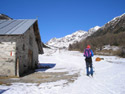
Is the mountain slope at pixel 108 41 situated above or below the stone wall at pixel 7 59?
above

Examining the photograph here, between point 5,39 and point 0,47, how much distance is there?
29.9 inches

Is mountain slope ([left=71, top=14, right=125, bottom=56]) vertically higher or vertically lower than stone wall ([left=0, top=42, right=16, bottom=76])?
higher

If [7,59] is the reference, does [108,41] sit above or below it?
above

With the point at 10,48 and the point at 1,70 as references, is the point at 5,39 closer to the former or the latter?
the point at 10,48

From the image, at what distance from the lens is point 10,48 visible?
9.56 m

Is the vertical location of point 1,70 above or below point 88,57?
below

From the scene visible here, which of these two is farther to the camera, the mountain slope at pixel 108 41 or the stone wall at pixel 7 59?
the mountain slope at pixel 108 41

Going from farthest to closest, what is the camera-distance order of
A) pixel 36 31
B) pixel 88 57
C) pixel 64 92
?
pixel 36 31, pixel 88 57, pixel 64 92

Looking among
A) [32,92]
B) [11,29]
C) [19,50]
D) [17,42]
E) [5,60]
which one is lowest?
[32,92]

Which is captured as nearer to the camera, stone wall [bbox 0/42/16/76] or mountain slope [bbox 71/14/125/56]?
stone wall [bbox 0/42/16/76]

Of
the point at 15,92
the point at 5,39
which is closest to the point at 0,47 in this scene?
the point at 5,39

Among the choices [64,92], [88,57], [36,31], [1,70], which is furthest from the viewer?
[36,31]

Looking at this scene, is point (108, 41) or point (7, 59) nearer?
point (7, 59)

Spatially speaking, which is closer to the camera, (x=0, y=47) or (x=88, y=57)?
(x=88, y=57)
